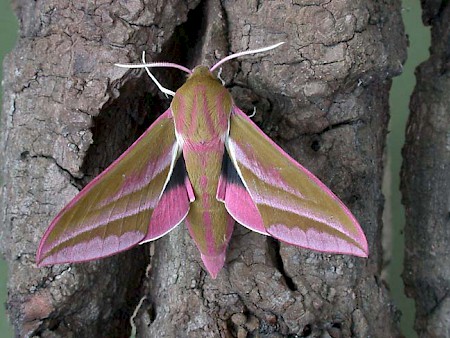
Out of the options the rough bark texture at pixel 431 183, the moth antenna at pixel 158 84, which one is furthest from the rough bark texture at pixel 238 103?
the rough bark texture at pixel 431 183

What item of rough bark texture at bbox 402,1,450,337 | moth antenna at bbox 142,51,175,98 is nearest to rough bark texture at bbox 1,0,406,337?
moth antenna at bbox 142,51,175,98

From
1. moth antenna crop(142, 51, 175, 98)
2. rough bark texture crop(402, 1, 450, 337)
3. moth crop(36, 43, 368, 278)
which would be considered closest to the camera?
moth crop(36, 43, 368, 278)

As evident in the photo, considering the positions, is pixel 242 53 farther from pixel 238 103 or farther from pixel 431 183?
pixel 431 183

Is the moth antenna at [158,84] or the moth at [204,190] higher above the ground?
the moth antenna at [158,84]

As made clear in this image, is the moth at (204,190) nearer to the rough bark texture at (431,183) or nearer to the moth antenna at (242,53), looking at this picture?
the moth antenna at (242,53)

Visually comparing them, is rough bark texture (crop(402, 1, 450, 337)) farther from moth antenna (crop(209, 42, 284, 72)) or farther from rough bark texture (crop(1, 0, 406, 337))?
moth antenna (crop(209, 42, 284, 72))
